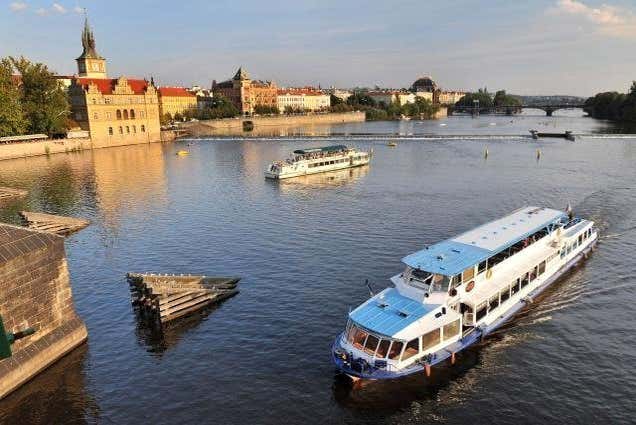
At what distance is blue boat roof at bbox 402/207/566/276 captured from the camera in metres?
32.6

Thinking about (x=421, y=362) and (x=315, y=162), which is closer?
(x=421, y=362)

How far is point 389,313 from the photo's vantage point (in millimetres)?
29812

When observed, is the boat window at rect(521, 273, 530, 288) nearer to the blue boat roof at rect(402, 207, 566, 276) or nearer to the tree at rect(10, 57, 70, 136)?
the blue boat roof at rect(402, 207, 566, 276)

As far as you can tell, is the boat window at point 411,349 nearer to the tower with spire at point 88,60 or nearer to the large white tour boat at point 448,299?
the large white tour boat at point 448,299

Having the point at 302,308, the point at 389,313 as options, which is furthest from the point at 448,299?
the point at 302,308

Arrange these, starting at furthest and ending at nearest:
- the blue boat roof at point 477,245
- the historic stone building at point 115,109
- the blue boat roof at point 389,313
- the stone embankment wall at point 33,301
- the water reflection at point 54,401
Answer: the historic stone building at point 115,109
the blue boat roof at point 477,245
the blue boat roof at point 389,313
the stone embankment wall at point 33,301
the water reflection at point 54,401

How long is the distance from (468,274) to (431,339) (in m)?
6.10

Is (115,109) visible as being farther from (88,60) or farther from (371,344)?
(371,344)

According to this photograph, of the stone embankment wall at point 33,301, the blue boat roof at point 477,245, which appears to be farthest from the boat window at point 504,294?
the stone embankment wall at point 33,301

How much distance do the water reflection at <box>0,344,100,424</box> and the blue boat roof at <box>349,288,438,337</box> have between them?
15184 mm

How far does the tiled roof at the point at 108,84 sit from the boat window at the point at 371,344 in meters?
145

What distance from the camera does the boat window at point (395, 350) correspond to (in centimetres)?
2774

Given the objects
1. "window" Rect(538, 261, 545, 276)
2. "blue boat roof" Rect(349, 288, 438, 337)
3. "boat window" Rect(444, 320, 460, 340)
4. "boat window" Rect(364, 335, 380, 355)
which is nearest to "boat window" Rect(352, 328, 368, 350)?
"boat window" Rect(364, 335, 380, 355)

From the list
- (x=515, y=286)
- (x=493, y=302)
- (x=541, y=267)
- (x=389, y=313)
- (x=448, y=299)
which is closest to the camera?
(x=389, y=313)
